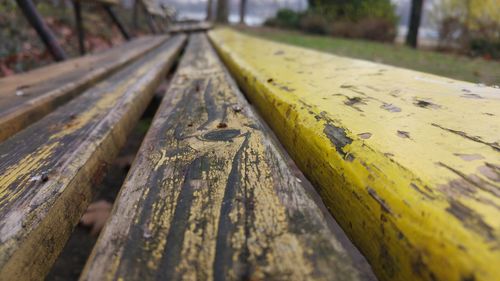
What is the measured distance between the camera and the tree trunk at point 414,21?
9.25m

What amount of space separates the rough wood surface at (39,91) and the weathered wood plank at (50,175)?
55mm

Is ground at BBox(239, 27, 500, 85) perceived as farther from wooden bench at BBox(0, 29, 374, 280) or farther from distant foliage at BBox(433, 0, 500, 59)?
distant foliage at BBox(433, 0, 500, 59)

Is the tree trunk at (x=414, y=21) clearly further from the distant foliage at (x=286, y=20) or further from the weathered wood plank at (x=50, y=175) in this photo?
the weathered wood plank at (x=50, y=175)

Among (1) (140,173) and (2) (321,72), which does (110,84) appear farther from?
(1) (140,173)

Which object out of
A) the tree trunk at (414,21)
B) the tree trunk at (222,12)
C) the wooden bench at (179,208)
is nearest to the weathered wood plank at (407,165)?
the wooden bench at (179,208)

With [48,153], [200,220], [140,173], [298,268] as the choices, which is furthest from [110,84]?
[298,268]

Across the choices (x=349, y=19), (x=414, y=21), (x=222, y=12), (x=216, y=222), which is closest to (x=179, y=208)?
(x=216, y=222)

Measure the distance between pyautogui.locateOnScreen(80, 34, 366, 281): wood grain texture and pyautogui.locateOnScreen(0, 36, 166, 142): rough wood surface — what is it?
52 cm

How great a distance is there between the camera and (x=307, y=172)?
2.17 feet

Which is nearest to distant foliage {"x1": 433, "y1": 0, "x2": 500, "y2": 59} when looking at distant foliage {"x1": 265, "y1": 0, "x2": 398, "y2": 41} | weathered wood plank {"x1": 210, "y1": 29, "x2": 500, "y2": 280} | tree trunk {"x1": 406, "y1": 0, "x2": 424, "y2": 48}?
tree trunk {"x1": 406, "y1": 0, "x2": 424, "y2": 48}

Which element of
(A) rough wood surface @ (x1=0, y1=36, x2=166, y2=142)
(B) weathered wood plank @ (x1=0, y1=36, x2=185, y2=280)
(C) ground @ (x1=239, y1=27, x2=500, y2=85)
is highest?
(C) ground @ (x1=239, y1=27, x2=500, y2=85)

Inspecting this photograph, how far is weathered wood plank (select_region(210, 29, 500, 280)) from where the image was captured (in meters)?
0.32

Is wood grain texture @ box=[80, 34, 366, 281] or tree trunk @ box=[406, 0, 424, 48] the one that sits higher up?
tree trunk @ box=[406, 0, 424, 48]

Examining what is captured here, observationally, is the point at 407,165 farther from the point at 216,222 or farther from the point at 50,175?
the point at 50,175
